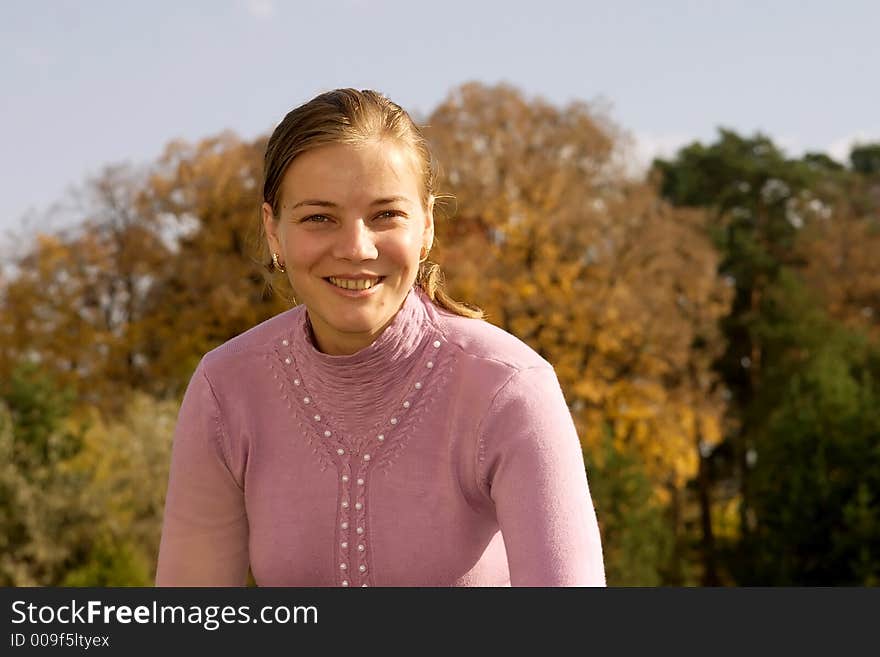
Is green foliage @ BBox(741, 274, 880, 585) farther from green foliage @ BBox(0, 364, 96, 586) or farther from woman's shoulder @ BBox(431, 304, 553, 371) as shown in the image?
woman's shoulder @ BBox(431, 304, 553, 371)

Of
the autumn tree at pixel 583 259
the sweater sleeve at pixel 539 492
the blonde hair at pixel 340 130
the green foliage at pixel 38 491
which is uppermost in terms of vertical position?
the autumn tree at pixel 583 259

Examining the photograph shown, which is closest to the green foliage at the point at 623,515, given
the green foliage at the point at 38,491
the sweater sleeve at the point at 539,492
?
the green foliage at the point at 38,491

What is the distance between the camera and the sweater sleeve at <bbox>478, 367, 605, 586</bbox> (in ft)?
7.31

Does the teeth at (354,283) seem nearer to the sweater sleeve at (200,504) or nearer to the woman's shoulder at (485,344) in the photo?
the woman's shoulder at (485,344)

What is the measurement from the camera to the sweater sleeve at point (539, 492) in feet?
7.31

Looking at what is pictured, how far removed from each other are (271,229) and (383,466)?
0.56 m

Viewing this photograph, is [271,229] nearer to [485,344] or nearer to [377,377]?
[377,377]

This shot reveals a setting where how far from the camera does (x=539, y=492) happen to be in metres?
2.23

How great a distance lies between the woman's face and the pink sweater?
80 mm

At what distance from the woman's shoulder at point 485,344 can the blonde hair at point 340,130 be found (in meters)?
0.26

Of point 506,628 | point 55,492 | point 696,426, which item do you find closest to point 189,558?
point 506,628

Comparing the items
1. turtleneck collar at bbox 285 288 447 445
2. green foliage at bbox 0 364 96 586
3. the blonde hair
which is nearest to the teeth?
turtleneck collar at bbox 285 288 447 445

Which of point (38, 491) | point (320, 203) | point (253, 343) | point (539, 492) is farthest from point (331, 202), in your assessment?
point (38, 491)

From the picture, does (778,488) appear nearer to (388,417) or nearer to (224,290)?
(224,290)
